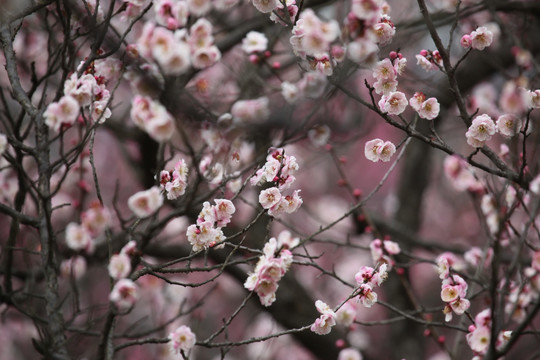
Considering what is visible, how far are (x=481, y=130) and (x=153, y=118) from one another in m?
1.42

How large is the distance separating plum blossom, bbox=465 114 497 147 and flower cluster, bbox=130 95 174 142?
1.33 metres

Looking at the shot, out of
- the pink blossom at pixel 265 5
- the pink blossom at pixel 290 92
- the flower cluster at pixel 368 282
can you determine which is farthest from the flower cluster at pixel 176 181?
the pink blossom at pixel 290 92

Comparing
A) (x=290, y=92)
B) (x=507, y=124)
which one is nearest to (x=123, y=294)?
Result: (x=507, y=124)

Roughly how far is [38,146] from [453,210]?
910cm

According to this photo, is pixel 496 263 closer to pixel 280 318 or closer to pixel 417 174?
pixel 280 318

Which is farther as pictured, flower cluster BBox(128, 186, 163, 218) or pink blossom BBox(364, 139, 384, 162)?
pink blossom BBox(364, 139, 384, 162)

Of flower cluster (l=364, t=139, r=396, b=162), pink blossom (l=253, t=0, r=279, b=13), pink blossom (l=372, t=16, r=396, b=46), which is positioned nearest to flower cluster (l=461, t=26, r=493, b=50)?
pink blossom (l=372, t=16, r=396, b=46)

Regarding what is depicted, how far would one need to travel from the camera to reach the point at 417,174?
5.24 metres

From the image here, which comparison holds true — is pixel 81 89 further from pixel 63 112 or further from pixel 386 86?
pixel 386 86

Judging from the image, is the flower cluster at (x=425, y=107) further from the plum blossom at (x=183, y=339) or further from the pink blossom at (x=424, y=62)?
the plum blossom at (x=183, y=339)

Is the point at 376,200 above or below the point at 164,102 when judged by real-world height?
above

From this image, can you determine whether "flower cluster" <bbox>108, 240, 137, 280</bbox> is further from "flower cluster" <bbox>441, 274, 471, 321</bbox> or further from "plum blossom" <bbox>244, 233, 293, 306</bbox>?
"flower cluster" <bbox>441, 274, 471, 321</bbox>

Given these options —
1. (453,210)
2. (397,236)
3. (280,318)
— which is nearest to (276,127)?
(280,318)

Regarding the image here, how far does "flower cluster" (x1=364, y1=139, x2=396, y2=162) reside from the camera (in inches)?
93.7
